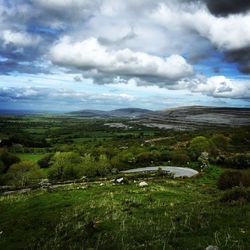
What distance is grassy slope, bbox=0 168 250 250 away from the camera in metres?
17.3

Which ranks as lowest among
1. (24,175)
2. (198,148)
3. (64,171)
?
(24,175)

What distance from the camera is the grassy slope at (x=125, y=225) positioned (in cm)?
1727

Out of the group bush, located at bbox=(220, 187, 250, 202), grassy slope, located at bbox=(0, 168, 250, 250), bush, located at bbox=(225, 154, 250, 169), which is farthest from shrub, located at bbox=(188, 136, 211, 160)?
bush, located at bbox=(220, 187, 250, 202)

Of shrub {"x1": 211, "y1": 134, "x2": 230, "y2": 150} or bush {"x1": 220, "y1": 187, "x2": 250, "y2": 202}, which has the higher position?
bush {"x1": 220, "y1": 187, "x2": 250, "y2": 202}

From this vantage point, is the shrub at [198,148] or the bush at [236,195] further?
the shrub at [198,148]

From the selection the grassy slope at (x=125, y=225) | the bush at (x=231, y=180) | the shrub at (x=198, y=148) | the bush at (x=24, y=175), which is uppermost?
the grassy slope at (x=125, y=225)

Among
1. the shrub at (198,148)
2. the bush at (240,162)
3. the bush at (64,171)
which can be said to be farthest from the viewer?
the shrub at (198,148)

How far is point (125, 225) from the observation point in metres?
22.2

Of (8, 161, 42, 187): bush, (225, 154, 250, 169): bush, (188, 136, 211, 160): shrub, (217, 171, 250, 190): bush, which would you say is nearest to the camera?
(217, 171, 250, 190): bush

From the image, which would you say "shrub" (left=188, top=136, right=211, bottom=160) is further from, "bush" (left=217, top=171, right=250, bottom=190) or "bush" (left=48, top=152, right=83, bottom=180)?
"bush" (left=217, top=171, right=250, bottom=190)

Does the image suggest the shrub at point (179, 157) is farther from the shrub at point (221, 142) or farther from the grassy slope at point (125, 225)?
the grassy slope at point (125, 225)

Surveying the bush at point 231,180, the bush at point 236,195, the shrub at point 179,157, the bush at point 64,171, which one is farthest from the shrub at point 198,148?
the bush at point 236,195

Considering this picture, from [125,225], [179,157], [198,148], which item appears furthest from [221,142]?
[125,225]

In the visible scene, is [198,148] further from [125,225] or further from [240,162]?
[125,225]
